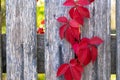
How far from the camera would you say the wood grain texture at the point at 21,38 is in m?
2.41

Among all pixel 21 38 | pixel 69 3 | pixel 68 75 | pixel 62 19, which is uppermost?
pixel 69 3

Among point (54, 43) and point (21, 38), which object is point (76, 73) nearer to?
point (54, 43)

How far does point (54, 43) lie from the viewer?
242 centimetres

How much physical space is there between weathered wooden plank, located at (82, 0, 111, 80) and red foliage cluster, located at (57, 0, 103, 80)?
6cm

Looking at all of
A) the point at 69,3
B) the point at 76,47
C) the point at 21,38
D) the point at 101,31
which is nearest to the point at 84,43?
the point at 76,47

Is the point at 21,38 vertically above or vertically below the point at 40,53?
above

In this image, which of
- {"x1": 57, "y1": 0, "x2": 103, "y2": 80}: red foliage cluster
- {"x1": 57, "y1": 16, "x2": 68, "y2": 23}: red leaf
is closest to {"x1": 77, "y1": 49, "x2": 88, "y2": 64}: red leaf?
{"x1": 57, "y1": 0, "x2": 103, "y2": 80}: red foliage cluster

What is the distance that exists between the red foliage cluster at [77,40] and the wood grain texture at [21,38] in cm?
20

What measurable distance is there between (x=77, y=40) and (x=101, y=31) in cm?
18

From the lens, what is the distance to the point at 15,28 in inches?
95.7

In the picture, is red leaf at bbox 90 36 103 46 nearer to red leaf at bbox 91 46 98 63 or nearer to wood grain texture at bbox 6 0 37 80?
red leaf at bbox 91 46 98 63

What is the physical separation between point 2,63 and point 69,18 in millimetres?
582

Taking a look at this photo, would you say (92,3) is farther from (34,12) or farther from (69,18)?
(34,12)

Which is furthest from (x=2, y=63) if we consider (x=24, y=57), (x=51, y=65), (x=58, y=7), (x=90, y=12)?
(x=90, y=12)
